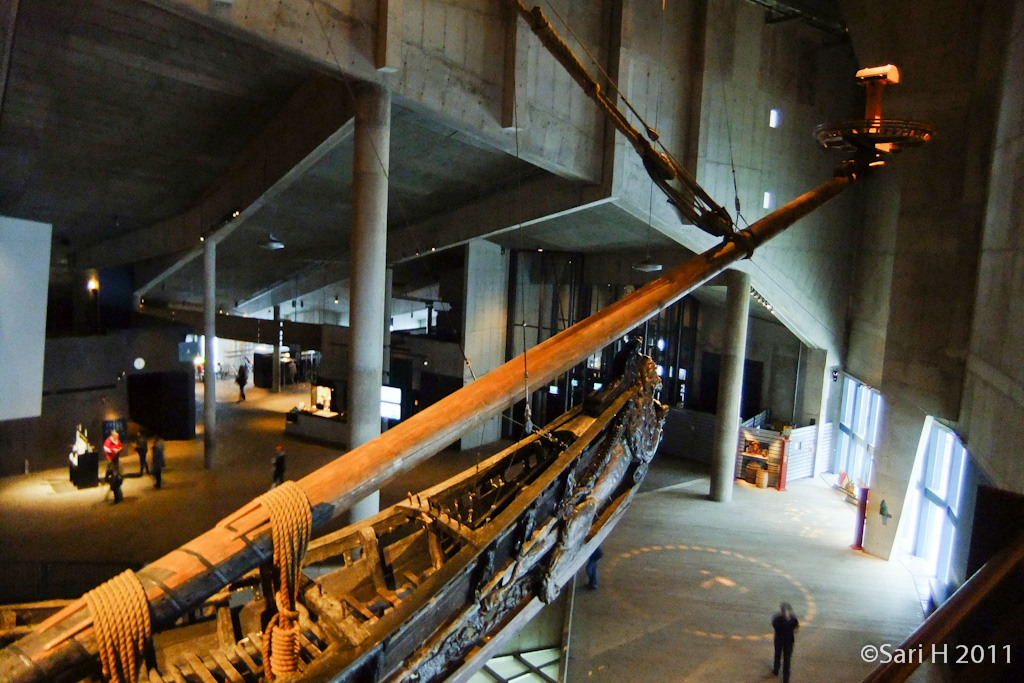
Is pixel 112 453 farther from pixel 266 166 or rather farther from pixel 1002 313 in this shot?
pixel 1002 313

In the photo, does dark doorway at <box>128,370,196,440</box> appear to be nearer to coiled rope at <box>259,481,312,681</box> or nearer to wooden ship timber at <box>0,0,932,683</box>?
wooden ship timber at <box>0,0,932,683</box>

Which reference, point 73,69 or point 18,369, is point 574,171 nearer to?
point 73,69

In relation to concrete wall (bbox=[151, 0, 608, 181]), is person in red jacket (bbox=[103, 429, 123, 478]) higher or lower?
lower

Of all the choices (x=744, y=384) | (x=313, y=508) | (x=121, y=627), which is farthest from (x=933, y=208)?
(x=121, y=627)

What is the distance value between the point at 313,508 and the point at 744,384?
17221mm

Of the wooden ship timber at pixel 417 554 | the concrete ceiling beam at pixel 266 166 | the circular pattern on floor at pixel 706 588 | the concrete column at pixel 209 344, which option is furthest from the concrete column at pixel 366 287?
the concrete column at pixel 209 344

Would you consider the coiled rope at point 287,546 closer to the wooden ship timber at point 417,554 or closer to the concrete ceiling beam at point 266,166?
the wooden ship timber at point 417,554

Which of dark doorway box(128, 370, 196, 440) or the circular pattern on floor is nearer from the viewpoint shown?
the circular pattern on floor

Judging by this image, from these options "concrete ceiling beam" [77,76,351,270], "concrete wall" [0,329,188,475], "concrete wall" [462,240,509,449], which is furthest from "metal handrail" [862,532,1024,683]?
"concrete wall" [0,329,188,475]

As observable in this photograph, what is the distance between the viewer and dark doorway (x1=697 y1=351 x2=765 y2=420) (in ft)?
58.8

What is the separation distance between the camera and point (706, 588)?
9438mm

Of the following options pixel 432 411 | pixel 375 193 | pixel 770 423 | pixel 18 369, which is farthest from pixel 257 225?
pixel 770 423

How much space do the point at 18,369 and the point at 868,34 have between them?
15612mm

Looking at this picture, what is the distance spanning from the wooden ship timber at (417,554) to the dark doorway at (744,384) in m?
11.3
